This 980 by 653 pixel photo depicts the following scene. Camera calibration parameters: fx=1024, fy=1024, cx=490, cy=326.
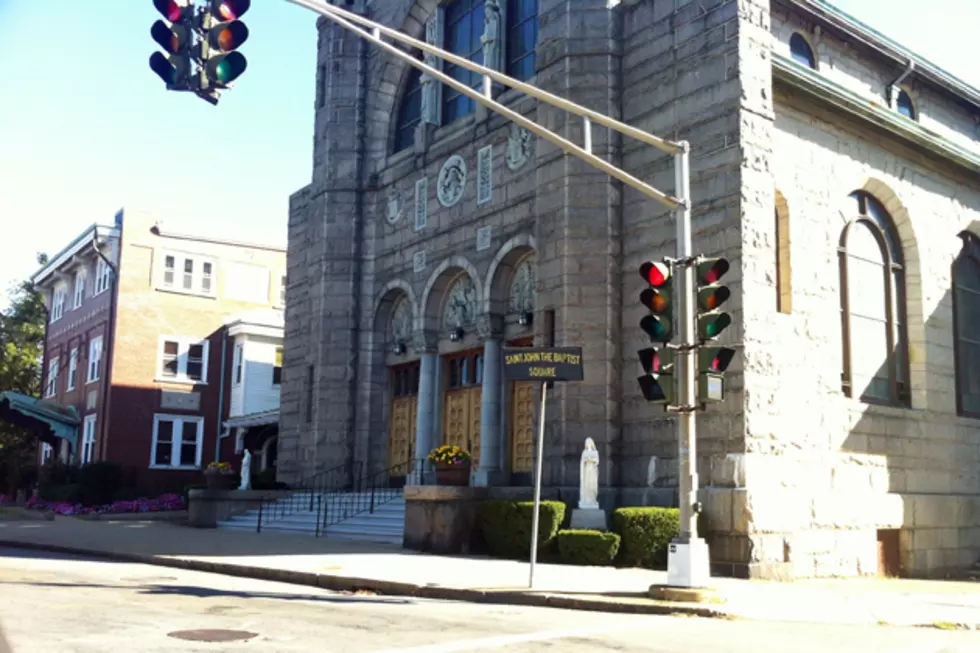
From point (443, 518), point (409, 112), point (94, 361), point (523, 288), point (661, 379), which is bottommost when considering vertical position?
point (443, 518)

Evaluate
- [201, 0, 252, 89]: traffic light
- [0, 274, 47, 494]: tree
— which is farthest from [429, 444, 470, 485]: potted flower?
[0, 274, 47, 494]: tree

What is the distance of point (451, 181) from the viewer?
26.4 m

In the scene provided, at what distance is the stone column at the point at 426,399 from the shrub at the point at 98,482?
17748 mm

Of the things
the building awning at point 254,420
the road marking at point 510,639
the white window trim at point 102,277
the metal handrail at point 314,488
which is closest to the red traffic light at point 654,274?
the road marking at point 510,639

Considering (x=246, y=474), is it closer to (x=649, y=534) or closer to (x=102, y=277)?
(x=649, y=534)

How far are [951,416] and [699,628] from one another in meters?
14.1

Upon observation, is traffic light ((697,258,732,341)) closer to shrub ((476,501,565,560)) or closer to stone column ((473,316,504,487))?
shrub ((476,501,565,560))

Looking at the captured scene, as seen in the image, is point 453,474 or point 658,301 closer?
point 658,301

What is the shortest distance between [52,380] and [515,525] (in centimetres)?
3906

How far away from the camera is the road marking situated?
8688 mm

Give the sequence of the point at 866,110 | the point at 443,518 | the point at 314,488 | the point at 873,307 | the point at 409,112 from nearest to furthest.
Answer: the point at 443,518
the point at 866,110
the point at 873,307
the point at 314,488
the point at 409,112

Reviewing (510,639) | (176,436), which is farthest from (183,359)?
(510,639)

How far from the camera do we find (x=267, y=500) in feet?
91.9

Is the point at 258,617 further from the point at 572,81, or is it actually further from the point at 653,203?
the point at 572,81
